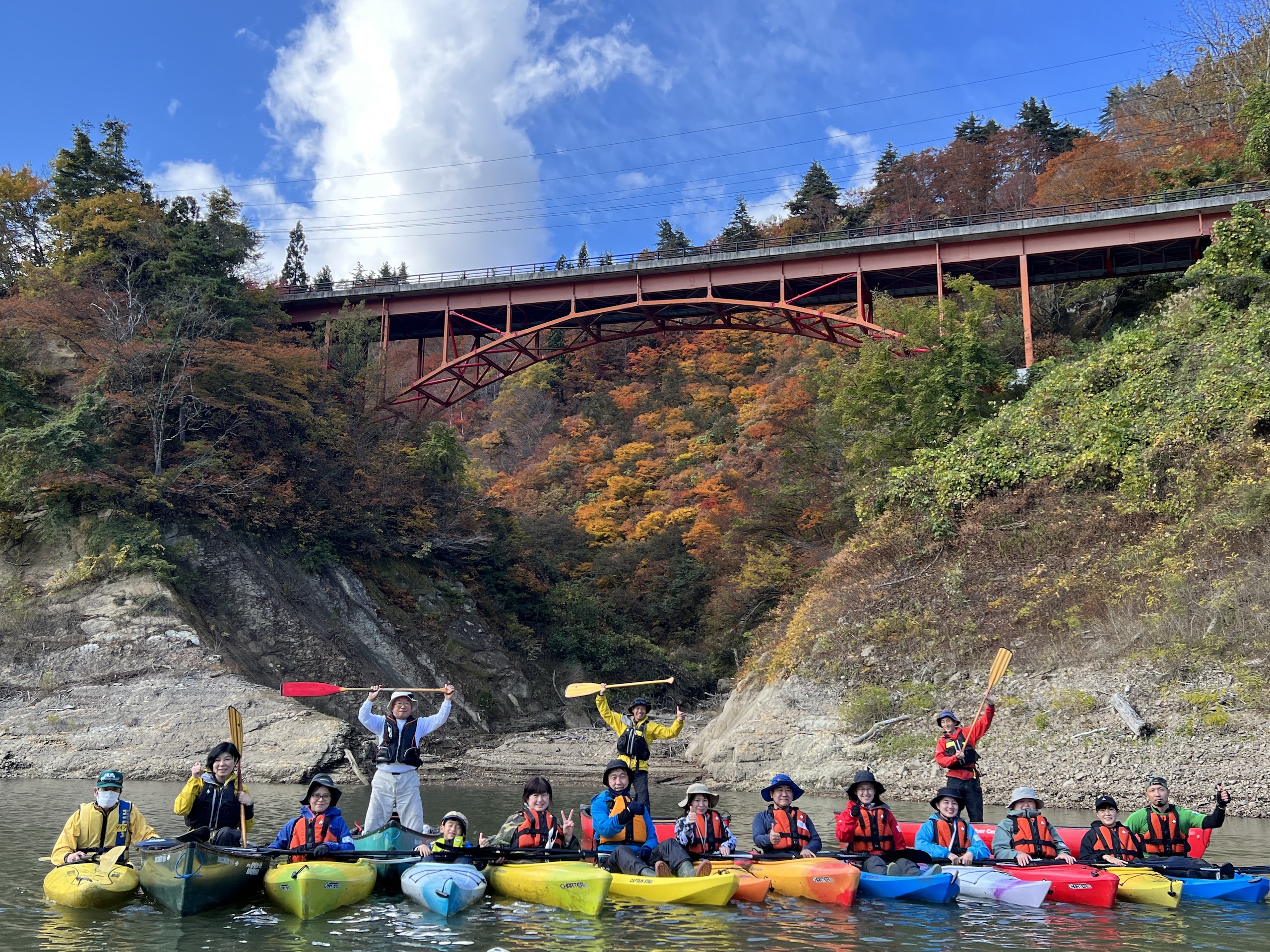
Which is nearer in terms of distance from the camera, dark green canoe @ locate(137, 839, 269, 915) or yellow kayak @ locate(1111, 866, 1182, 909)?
dark green canoe @ locate(137, 839, 269, 915)

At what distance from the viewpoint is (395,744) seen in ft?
36.3

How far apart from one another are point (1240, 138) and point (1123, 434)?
19.4m

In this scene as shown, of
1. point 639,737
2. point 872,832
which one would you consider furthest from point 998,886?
point 639,737

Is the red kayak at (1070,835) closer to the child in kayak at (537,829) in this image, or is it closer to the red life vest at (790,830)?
the red life vest at (790,830)

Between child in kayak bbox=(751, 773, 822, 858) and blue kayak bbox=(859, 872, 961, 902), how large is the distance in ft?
2.35

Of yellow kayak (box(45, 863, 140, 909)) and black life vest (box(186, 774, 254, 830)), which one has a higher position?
black life vest (box(186, 774, 254, 830))

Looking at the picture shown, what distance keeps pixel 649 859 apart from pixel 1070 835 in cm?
520

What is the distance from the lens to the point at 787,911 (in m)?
9.25

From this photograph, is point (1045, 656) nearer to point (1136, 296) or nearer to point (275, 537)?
point (1136, 296)

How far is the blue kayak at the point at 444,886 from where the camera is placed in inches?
356

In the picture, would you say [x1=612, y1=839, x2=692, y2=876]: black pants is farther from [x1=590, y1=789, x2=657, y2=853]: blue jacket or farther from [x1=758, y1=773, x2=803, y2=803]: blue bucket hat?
[x1=758, y1=773, x2=803, y2=803]: blue bucket hat

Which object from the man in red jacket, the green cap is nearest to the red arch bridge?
the man in red jacket

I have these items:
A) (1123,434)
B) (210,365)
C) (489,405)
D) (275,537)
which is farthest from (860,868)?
(489,405)

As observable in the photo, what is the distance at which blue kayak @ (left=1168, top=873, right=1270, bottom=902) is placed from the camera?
30.5ft
